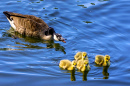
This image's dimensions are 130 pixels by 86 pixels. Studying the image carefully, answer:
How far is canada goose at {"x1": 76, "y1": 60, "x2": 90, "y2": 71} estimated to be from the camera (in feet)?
28.3

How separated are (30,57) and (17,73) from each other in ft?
3.81

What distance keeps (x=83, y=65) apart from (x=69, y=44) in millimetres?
2058

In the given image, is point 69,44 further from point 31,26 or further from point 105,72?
point 105,72

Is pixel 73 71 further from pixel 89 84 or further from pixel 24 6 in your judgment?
pixel 24 6

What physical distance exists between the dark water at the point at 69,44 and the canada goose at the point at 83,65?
16 cm

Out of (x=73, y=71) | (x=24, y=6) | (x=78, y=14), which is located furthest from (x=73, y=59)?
(x=24, y=6)

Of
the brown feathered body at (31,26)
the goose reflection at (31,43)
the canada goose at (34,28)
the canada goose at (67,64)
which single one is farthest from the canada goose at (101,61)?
the brown feathered body at (31,26)

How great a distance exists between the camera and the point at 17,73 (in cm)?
843

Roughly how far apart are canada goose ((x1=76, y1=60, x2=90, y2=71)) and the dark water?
6.4 inches

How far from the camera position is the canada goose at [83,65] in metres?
8.62

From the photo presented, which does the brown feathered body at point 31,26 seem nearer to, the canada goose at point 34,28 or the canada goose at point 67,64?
the canada goose at point 34,28

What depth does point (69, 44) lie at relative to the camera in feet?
34.9

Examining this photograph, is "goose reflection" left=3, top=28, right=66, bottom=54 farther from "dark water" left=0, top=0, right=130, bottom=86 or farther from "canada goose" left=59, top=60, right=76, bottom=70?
"canada goose" left=59, top=60, right=76, bottom=70

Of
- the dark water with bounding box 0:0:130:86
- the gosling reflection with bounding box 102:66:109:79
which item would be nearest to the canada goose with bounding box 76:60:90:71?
the dark water with bounding box 0:0:130:86
